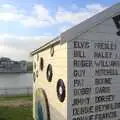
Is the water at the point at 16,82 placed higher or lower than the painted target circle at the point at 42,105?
lower

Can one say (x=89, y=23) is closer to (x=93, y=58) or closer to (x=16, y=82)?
(x=93, y=58)

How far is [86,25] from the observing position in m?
9.59

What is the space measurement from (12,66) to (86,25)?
82.3m

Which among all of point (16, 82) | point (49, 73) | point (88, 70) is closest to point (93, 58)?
point (88, 70)

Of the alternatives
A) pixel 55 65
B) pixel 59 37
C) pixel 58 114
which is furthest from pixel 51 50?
pixel 58 114

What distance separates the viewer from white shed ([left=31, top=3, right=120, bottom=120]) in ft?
30.2

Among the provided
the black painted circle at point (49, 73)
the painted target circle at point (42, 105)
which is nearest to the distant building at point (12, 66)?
the painted target circle at point (42, 105)

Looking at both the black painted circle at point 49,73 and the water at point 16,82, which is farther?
the water at point 16,82

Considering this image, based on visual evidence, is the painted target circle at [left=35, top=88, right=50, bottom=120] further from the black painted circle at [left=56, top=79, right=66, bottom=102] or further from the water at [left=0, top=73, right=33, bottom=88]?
the water at [left=0, top=73, right=33, bottom=88]

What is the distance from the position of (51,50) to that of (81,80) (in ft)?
6.38

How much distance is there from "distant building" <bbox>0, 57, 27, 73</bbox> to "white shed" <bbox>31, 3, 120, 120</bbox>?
7789cm

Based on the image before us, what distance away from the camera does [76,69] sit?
9.27m

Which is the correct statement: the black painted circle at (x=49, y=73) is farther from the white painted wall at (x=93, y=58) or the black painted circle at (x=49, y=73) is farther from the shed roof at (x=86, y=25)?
the white painted wall at (x=93, y=58)

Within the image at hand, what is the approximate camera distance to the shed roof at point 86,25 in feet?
30.3
